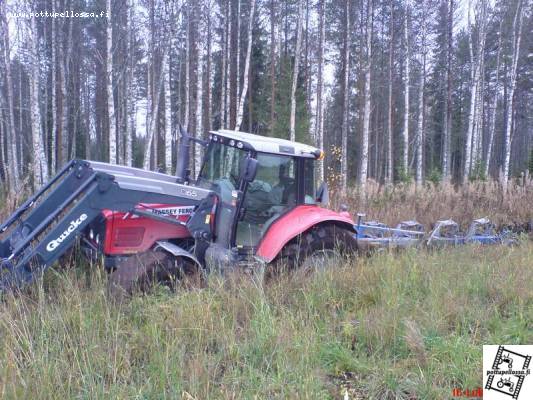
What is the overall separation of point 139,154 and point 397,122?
778 inches

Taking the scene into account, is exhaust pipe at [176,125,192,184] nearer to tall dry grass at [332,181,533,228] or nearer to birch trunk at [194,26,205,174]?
tall dry grass at [332,181,533,228]

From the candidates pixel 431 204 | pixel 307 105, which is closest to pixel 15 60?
pixel 307 105

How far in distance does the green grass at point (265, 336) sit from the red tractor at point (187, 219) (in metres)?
0.35

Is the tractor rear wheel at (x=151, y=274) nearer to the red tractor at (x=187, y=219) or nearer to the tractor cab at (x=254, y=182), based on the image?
the red tractor at (x=187, y=219)

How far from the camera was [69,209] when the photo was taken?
4.46 meters

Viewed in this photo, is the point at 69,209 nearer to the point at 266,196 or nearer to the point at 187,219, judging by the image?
the point at 187,219

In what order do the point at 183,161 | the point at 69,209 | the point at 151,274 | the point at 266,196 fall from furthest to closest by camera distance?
the point at 183,161, the point at 266,196, the point at 69,209, the point at 151,274

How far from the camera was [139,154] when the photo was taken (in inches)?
1383

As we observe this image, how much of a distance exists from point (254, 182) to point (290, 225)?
2.17 ft

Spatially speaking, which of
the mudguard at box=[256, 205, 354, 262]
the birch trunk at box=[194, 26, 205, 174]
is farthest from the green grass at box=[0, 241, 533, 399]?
Result: the birch trunk at box=[194, 26, 205, 174]

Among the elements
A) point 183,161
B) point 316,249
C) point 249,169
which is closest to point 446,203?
point 316,249

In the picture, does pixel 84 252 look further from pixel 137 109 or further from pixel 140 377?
pixel 137 109

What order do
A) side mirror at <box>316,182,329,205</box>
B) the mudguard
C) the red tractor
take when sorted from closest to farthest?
1. the red tractor
2. the mudguard
3. side mirror at <box>316,182,329,205</box>

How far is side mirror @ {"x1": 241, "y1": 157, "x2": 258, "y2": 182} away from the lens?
4.54m
